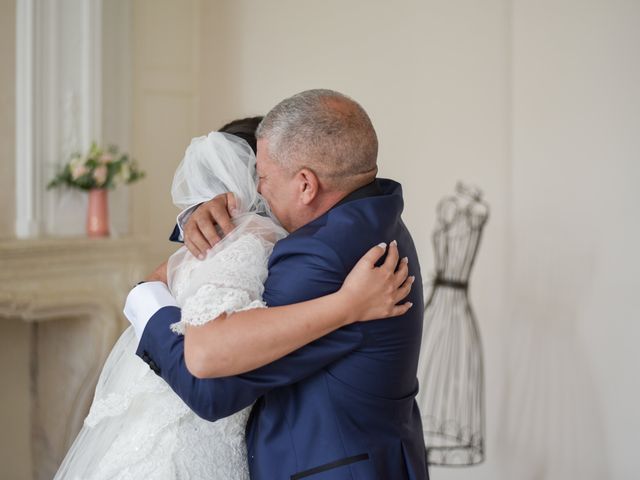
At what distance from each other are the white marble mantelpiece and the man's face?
261 cm

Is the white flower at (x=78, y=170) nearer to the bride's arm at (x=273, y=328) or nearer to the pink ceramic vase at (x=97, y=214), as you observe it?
the pink ceramic vase at (x=97, y=214)

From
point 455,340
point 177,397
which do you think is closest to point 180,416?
point 177,397

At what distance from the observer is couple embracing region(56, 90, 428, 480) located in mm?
1511

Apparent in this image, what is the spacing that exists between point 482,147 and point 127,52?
2231mm

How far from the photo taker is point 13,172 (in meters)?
4.06

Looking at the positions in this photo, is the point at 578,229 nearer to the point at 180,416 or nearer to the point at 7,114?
the point at 180,416

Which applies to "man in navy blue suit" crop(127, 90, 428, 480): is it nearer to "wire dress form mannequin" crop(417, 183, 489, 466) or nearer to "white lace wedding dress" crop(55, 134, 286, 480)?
"white lace wedding dress" crop(55, 134, 286, 480)

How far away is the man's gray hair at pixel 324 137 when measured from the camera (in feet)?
5.22

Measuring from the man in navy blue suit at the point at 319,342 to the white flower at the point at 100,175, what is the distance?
2.58 metres

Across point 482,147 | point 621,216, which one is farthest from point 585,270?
point 482,147

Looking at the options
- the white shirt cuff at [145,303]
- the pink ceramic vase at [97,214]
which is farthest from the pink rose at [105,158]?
the white shirt cuff at [145,303]

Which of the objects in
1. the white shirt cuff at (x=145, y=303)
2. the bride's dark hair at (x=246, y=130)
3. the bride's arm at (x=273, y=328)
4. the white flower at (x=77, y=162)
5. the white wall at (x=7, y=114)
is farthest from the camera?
the white flower at (x=77, y=162)

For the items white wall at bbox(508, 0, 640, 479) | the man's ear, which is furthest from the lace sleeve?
white wall at bbox(508, 0, 640, 479)

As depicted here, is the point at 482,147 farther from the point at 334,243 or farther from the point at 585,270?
the point at 334,243
